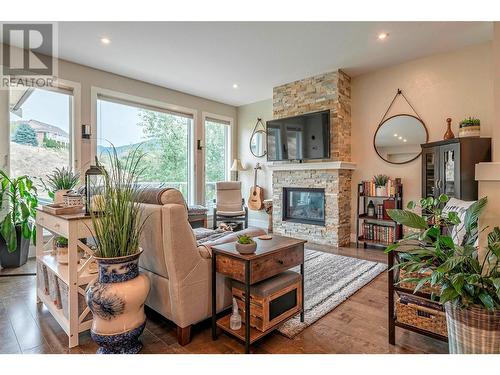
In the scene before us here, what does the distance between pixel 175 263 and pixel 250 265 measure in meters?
0.47

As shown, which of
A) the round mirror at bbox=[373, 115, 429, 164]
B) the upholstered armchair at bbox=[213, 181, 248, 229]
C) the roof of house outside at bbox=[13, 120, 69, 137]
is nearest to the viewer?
the roof of house outside at bbox=[13, 120, 69, 137]

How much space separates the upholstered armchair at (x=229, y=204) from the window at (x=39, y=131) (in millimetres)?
2518

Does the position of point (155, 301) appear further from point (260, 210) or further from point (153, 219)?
point (260, 210)

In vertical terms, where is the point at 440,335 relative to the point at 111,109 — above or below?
below

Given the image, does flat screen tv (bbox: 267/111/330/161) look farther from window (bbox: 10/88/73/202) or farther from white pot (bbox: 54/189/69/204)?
white pot (bbox: 54/189/69/204)

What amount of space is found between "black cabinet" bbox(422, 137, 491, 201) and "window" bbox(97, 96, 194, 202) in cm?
400

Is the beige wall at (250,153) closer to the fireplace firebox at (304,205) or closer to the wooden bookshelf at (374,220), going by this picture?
the fireplace firebox at (304,205)

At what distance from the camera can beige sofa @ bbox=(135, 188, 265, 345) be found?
1624 millimetres

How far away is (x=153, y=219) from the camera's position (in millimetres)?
1692

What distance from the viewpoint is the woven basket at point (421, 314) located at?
1.57 metres

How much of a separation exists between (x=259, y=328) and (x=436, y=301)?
1.05 m

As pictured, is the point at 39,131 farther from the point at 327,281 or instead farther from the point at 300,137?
the point at 327,281

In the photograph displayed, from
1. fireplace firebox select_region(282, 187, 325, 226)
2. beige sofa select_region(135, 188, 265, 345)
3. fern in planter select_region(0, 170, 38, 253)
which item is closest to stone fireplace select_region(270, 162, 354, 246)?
fireplace firebox select_region(282, 187, 325, 226)
